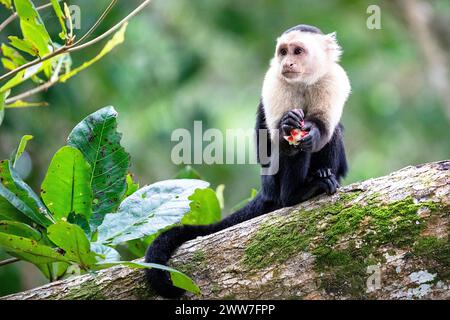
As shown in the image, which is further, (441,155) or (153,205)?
(441,155)

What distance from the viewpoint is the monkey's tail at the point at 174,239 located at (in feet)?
10.6

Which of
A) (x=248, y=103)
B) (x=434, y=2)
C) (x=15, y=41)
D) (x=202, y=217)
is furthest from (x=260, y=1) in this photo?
(x=15, y=41)

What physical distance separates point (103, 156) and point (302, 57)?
1716mm

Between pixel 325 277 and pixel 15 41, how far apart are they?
79.1 inches

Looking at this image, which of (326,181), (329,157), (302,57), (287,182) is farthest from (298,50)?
(326,181)

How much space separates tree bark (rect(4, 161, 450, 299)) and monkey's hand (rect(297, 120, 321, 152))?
0.49 meters

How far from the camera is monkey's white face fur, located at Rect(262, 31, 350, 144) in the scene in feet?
13.7

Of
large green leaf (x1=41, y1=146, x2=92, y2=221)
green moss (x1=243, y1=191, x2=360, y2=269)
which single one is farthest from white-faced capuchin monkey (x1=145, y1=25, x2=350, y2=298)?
large green leaf (x1=41, y1=146, x2=92, y2=221)

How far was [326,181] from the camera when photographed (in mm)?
3713

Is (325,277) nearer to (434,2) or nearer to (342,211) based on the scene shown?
(342,211)

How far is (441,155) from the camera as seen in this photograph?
1127 cm

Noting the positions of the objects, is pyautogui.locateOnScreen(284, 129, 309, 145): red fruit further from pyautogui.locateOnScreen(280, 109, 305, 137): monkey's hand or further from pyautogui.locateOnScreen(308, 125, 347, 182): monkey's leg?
pyautogui.locateOnScreen(308, 125, 347, 182): monkey's leg

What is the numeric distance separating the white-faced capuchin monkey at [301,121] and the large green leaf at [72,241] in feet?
2.77

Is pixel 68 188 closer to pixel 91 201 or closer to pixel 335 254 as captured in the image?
pixel 91 201
